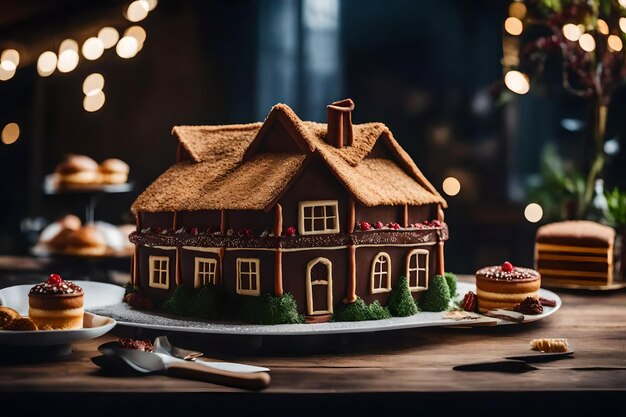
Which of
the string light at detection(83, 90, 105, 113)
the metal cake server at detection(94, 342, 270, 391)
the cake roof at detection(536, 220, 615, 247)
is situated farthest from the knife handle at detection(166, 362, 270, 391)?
the string light at detection(83, 90, 105, 113)

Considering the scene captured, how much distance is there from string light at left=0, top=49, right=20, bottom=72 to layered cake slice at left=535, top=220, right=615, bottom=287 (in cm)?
468

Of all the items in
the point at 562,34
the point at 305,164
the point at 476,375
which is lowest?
the point at 476,375

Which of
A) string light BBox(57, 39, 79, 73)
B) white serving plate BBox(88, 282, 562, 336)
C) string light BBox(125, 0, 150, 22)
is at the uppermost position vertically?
string light BBox(125, 0, 150, 22)

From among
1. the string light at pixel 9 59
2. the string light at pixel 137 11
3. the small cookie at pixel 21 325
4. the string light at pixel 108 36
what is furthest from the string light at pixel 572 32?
the string light at pixel 9 59

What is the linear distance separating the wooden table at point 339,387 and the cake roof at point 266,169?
2.10 feet

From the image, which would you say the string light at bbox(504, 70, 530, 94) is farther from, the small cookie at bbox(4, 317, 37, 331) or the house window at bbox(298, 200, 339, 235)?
the small cookie at bbox(4, 317, 37, 331)

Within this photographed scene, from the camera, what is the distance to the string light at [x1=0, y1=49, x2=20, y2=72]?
6973 mm

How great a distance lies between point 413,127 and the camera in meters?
6.33

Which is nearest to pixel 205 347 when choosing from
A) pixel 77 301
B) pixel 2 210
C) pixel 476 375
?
pixel 77 301

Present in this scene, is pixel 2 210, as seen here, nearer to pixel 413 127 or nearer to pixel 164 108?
pixel 164 108

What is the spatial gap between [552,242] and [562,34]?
59.7 inches

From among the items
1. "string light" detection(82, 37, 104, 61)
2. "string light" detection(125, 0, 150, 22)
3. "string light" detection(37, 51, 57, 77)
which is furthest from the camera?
"string light" detection(37, 51, 57, 77)

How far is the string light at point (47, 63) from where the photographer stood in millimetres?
6676

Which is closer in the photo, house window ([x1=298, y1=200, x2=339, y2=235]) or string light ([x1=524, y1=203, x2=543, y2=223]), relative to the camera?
house window ([x1=298, y1=200, x2=339, y2=235])
